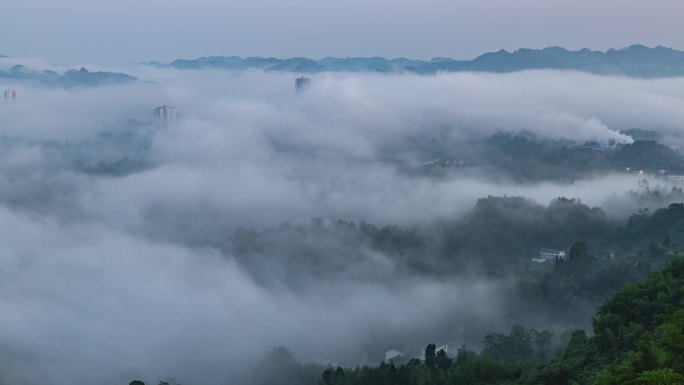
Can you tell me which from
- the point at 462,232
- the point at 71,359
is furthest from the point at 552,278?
the point at 71,359

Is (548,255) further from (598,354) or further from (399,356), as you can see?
(598,354)

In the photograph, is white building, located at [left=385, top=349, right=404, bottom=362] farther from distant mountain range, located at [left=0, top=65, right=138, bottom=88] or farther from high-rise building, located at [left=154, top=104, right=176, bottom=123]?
distant mountain range, located at [left=0, top=65, right=138, bottom=88]

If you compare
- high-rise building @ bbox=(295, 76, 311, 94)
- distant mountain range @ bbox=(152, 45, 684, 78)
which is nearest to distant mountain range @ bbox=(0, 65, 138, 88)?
distant mountain range @ bbox=(152, 45, 684, 78)

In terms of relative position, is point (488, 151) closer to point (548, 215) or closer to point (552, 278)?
point (548, 215)

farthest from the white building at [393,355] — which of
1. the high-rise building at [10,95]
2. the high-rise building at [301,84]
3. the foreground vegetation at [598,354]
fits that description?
the high-rise building at [10,95]

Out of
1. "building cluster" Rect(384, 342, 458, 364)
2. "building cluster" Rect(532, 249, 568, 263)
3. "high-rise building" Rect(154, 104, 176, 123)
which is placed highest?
"high-rise building" Rect(154, 104, 176, 123)

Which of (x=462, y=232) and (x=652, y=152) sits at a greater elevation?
(x=652, y=152)
